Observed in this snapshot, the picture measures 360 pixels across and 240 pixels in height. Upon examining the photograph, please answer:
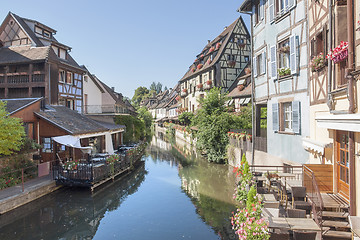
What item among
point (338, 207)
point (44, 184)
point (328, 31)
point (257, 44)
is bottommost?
point (44, 184)

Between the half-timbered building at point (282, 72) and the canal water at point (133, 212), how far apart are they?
387 cm

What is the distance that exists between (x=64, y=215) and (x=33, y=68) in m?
14.5

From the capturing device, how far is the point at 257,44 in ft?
49.1

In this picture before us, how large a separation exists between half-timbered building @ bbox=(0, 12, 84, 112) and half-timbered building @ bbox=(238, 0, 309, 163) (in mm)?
15320

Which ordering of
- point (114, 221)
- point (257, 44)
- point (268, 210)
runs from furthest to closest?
point (257, 44) < point (114, 221) < point (268, 210)

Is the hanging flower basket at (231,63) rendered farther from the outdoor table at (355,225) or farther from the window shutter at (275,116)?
the outdoor table at (355,225)

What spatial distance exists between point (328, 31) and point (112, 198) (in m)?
11.6

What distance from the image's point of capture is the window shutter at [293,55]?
1089 cm

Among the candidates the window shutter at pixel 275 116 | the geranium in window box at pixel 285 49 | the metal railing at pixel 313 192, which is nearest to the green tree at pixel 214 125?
the window shutter at pixel 275 116

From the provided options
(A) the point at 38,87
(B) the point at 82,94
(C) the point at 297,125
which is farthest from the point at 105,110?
(C) the point at 297,125

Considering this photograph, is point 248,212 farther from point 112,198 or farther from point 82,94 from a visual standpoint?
point 82,94

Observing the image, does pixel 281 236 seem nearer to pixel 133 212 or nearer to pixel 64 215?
pixel 133 212

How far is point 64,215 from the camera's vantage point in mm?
10656

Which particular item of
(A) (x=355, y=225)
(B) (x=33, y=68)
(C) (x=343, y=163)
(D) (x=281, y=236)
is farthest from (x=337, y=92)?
(B) (x=33, y=68)
